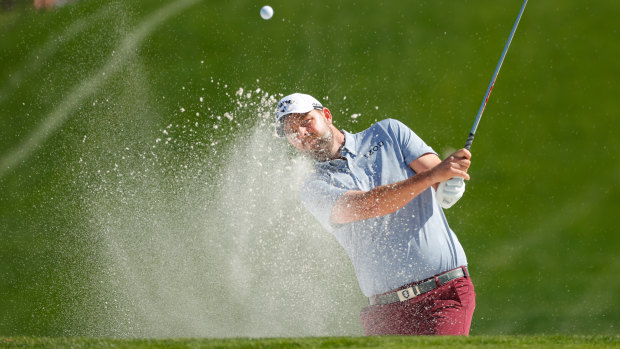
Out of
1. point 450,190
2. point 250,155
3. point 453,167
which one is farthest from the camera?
point 250,155

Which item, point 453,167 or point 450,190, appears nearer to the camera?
point 453,167

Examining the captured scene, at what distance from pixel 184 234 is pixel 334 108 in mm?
950

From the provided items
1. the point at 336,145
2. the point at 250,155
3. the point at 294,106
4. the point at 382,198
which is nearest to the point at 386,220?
the point at 382,198

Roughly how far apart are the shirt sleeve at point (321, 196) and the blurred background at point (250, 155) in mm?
853

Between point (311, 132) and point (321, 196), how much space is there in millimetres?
202

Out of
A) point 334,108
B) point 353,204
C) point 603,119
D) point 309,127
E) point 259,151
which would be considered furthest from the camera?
point 603,119

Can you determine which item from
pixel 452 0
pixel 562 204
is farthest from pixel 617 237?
pixel 452 0

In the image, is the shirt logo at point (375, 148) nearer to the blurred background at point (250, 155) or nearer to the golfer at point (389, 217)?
the golfer at point (389, 217)

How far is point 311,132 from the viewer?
2193mm

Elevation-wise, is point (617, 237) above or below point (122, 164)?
below

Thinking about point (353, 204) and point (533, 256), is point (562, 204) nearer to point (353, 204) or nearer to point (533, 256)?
point (533, 256)

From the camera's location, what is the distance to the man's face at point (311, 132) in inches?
86.4

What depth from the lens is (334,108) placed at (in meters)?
3.53

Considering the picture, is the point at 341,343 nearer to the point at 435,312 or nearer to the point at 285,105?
the point at 435,312
